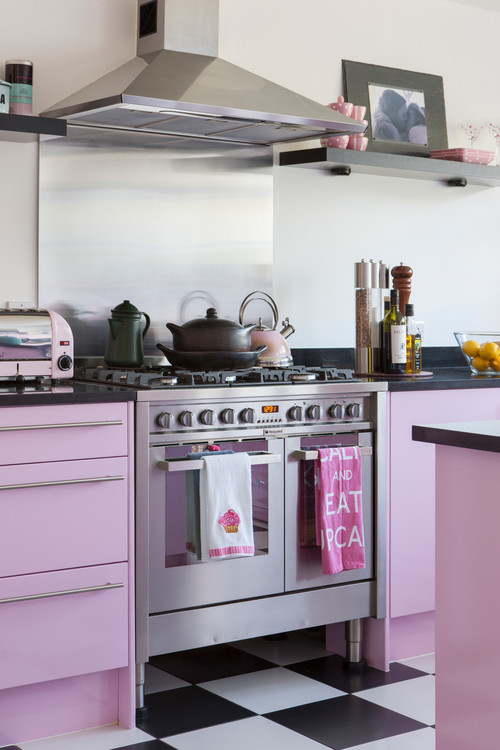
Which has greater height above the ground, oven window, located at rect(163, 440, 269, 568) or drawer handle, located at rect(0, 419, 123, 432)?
drawer handle, located at rect(0, 419, 123, 432)

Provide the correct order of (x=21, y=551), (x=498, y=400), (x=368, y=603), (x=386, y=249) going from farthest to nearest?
(x=386, y=249)
(x=498, y=400)
(x=368, y=603)
(x=21, y=551)

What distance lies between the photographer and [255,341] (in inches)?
129

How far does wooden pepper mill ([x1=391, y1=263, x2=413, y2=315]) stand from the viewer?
3.51 metres

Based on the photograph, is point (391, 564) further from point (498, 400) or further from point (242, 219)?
point (242, 219)

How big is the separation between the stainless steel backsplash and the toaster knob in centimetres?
37

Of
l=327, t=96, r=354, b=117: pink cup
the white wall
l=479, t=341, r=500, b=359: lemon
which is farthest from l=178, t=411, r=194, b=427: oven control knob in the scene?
l=327, t=96, r=354, b=117: pink cup

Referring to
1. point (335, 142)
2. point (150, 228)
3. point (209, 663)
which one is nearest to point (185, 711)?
point (209, 663)

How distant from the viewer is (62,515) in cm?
250

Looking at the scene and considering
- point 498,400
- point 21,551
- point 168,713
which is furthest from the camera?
point 498,400

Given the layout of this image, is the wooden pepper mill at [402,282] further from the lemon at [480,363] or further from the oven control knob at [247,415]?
the oven control knob at [247,415]

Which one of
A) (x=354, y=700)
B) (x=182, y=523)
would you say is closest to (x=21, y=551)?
(x=182, y=523)

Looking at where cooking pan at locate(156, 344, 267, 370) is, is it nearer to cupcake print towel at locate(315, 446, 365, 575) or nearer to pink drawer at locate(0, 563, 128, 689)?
cupcake print towel at locate(315, 446, 365, 575)

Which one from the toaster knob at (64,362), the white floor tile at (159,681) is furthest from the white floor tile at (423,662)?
the toaster knob at (64,362)

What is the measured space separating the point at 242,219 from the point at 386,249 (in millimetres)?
715
